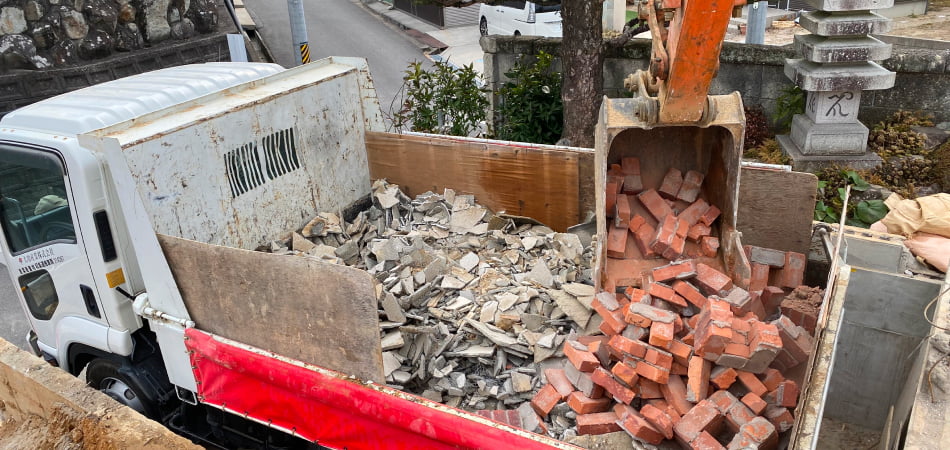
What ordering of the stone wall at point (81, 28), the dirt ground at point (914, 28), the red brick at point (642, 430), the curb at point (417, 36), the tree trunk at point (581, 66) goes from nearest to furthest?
the red brick at point (642, 430), the tree trunk at point (581, 66), the stone wall at point (81, 28), the dirt ground at point (914, 28), the curb at point (417, 36)

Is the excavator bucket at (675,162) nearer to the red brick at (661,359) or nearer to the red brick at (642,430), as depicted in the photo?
the red brick at (661,359)

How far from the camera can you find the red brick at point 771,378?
329 centimetres

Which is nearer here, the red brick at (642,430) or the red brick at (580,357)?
the red brick at (642,430)

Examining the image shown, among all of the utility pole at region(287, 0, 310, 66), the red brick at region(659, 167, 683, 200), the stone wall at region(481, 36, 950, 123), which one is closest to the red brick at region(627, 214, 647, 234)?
the red brick at region(659, 167, 683, 200)

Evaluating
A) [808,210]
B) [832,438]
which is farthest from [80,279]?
[832,438]

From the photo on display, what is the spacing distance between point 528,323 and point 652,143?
64.2 inches

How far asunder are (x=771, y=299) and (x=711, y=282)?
0.59 m

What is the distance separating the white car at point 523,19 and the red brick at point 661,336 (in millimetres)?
11715

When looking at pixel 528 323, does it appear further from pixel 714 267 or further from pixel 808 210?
pixel 808 210

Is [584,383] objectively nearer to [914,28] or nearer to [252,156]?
[252,156]

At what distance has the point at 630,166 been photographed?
183 inches

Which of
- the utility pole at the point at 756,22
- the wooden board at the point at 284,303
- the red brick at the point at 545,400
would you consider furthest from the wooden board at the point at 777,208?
the utility pole at the point at 756,22

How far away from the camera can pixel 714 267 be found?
4.25 m

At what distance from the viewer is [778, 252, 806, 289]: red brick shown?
425 cm
